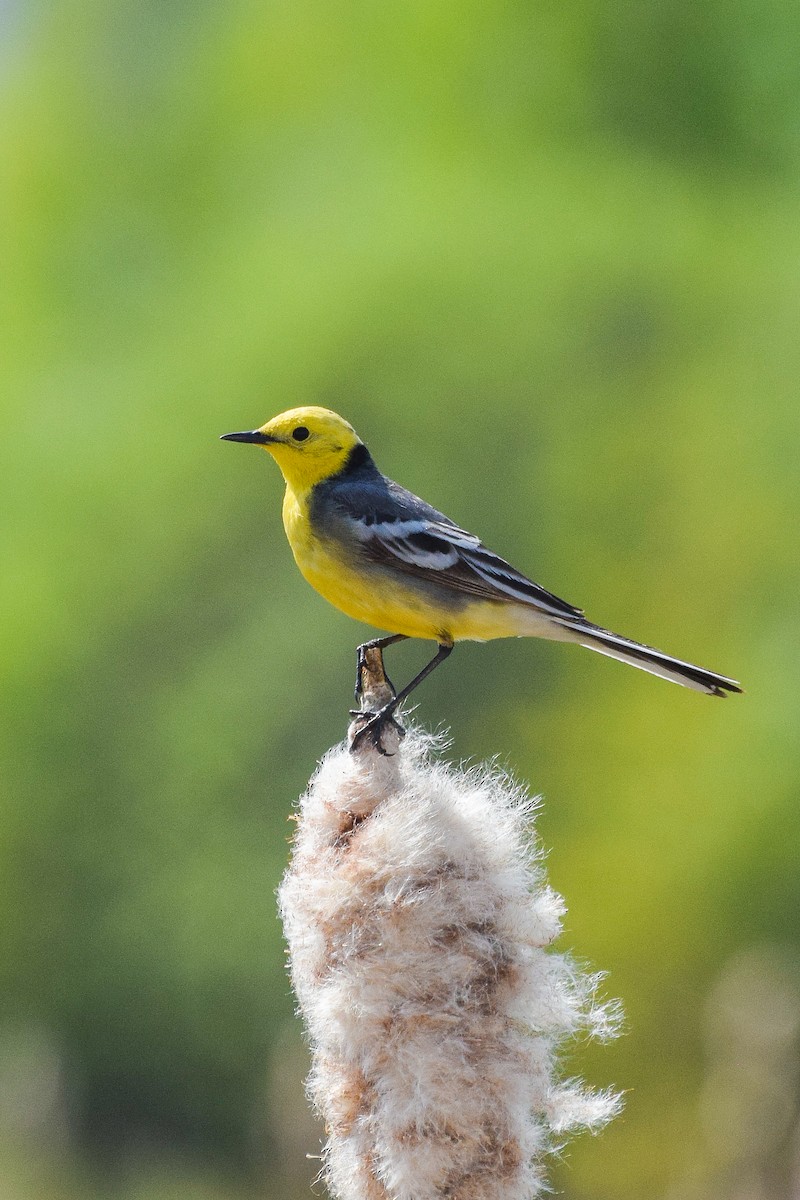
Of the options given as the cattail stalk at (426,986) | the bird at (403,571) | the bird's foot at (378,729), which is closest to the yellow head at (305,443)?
the bird at (403,571)

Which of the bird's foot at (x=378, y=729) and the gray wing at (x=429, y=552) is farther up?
the gray wing at (x=429, y=552)

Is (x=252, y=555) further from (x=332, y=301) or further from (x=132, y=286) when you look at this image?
(x=132, y=286)

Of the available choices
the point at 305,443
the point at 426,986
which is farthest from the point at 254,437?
the point at 426,986

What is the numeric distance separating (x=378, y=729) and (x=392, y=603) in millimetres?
898

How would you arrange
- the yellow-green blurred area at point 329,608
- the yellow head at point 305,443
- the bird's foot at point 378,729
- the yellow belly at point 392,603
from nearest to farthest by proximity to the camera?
1. the bird's foot at point 378,729
2. the yellow belly at point 392,603
3. the yellow head at point 305,443
4. the yellow-green blurred area at point 329,608

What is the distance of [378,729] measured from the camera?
7.38 feet

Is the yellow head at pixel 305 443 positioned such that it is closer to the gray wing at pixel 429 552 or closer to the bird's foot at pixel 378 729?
the gray wing at pixel 429 552

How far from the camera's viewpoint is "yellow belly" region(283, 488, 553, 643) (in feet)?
10.2

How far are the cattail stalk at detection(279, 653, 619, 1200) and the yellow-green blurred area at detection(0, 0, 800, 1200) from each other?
464cm

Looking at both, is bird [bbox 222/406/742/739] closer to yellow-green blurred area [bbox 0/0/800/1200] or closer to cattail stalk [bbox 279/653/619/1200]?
cattail stalk [bbox 279/653/619/1200]

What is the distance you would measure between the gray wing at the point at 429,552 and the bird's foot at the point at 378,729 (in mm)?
803

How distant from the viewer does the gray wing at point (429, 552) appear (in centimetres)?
315

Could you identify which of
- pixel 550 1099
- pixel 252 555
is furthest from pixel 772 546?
pixel 550 1099

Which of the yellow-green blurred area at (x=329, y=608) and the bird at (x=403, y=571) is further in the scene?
the yellow-green blurred area at (x=329, y=608)
